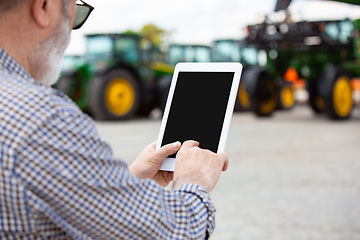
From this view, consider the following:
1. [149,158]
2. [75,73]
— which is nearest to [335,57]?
[75,73]

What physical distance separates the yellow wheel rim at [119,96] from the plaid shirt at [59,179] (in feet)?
32.1

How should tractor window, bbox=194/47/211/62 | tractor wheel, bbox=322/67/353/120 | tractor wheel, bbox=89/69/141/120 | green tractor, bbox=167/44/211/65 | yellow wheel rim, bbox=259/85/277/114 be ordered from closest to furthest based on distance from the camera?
1. tractor wheel, bbox=322/67/353/120
2. tractor wheel, bbox=89/69/141/120
3. yellow wheel rim, bbox=259/85/277/114
4. green tractor, bbox=167/44/211/65
5. tractor window, bbox=194/47/211/62

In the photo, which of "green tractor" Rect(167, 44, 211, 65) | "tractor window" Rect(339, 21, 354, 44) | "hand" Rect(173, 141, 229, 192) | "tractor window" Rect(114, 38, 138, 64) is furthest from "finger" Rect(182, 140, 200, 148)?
"green tractor" Rect(167, 44, 211, 65)

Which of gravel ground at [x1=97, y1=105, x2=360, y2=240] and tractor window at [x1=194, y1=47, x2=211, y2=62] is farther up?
tractor window at [x1=194, y1=47, x2=211, y2=62]

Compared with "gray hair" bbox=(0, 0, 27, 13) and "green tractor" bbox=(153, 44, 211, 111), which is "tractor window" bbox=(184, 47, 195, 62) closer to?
"green tractor" bbox=(153, 44, 211, 111)

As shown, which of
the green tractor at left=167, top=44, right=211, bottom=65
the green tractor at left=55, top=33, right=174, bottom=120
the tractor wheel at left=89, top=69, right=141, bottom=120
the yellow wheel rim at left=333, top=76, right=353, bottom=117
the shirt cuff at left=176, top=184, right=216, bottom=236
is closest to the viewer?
the shirt cuff at left=176, top=184, right=216, bottom=236

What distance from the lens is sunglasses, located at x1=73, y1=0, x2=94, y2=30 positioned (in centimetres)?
139

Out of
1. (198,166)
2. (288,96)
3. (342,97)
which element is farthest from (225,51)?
(198,166)

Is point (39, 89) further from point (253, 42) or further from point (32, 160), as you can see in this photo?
point (253, 42)

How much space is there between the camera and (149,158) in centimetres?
135

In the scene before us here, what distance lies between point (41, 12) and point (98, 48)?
1127 cm

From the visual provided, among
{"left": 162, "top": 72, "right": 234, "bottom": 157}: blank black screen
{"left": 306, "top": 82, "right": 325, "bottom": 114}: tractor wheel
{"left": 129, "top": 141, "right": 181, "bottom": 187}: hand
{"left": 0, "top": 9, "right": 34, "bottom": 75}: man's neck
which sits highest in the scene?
{"left": 0, "top": 9, "right": 34, "bottom": 75}: man's neck

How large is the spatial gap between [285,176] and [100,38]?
8421 millimetres

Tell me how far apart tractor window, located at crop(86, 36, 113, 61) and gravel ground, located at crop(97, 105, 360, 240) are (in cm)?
456
